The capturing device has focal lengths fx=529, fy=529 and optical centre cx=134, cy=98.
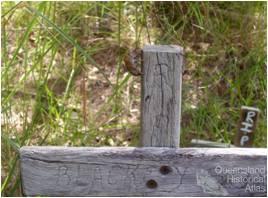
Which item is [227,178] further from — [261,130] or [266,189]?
[261,130]

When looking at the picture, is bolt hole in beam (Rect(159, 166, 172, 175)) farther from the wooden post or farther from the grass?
the grass

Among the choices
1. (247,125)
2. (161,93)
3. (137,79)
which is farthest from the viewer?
(137,79)

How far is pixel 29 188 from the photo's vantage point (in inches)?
59.9

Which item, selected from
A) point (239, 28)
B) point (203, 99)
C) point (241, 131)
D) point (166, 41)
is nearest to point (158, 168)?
point (241, 131)

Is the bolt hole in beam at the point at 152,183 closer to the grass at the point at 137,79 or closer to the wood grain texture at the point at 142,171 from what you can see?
the wood grain texture at the point at 142,171

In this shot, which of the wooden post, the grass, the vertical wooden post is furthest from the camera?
the grass

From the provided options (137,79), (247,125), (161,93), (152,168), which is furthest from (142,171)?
(137,79)

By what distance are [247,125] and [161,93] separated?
528 mm

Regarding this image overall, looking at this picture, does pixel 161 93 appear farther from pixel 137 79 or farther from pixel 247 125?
pixel 137 79

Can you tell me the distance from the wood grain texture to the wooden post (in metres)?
0.34

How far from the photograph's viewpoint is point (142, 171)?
149 centimetres

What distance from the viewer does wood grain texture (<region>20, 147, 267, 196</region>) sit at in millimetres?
1483

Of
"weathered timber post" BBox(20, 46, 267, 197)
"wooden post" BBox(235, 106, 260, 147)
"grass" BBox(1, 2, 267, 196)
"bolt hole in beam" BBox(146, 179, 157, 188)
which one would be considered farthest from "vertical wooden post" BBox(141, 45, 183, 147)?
"grass" BBox(1, 2, 267, 196)

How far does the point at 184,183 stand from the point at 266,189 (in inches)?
9.3
